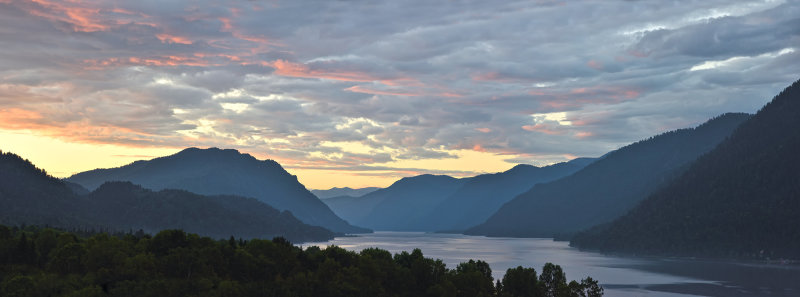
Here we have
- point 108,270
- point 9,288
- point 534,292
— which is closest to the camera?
point 9,288

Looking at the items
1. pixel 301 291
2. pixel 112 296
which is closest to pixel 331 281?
pixel 301 291

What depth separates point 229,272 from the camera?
6196 inches

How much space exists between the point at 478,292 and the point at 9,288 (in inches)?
3486

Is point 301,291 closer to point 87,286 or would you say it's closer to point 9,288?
point 87,286

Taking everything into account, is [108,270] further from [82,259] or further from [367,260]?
[367,260]

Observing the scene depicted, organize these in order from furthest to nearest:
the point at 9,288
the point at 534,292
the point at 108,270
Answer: the point at 534,292 < the point at 108,270 < the point at 9,288

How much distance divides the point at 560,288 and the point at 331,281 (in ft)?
157

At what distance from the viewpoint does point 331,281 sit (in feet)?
497

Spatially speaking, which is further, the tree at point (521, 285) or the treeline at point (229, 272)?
the tree at point (521, 285)

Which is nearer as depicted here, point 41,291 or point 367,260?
point 41,291

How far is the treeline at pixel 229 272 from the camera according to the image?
458 ft

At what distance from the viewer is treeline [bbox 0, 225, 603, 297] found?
458 feet

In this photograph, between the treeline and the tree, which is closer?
the treeline

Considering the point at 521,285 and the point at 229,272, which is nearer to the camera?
the point at 521,285
